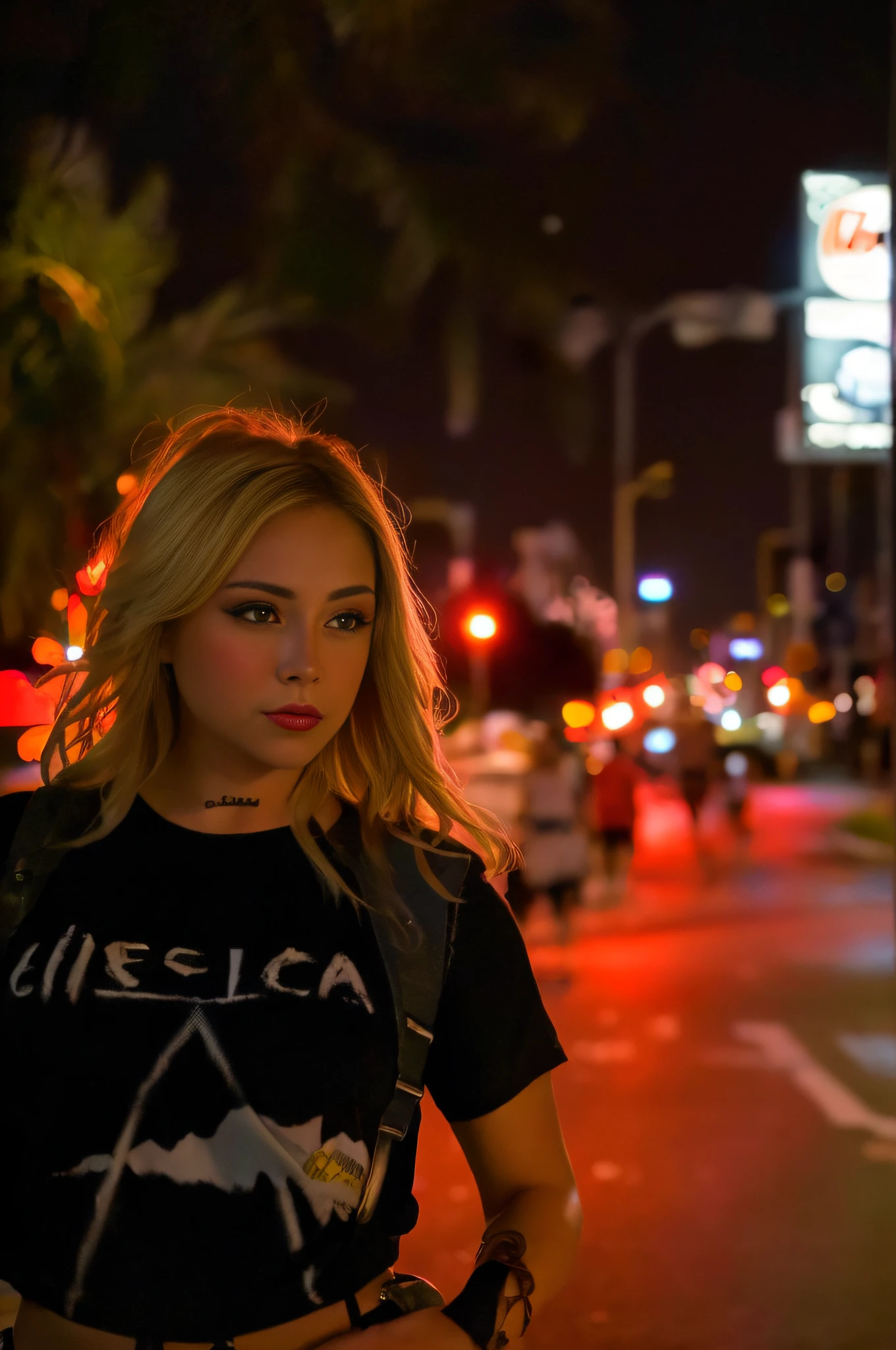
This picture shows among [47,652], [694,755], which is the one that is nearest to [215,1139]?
[47,652]

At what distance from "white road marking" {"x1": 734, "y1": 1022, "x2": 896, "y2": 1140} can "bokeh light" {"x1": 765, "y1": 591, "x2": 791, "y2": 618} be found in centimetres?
6924

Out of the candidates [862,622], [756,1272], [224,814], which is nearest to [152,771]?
[224,814]

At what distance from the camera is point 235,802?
2.00 m

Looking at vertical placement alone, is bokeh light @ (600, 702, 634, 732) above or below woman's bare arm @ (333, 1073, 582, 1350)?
above

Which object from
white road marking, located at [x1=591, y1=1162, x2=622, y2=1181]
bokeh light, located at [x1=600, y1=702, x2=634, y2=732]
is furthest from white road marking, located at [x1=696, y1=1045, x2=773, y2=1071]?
bokeh light, located at [x1=600, y1=702, x2=634, y2=732]

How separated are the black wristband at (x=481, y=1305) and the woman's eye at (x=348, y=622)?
0.84 metres

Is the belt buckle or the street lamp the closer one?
the belt buckle

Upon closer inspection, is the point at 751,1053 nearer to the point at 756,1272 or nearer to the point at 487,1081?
the point at 756,1272

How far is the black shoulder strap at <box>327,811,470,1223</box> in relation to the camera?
5.90ft

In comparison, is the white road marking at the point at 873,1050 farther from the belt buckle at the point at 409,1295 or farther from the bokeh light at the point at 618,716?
the bokeh light at the point at 618,716

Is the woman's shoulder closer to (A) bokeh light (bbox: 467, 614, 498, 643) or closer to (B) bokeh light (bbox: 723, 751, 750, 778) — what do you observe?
(A) bokeh light (bbox: 467, 614, 498, 643)

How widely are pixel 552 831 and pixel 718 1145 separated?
16.9ft

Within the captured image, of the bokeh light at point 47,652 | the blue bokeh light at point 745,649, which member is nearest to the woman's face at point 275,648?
the bokeh light at point 47,652

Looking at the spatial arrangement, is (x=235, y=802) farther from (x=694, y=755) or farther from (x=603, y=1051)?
(x=694, y=755)
